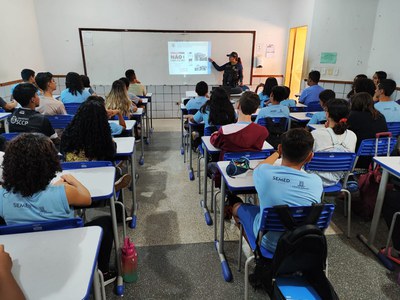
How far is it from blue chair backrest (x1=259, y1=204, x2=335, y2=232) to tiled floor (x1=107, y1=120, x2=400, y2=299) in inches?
26.8

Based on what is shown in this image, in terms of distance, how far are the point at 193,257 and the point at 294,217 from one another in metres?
1.11

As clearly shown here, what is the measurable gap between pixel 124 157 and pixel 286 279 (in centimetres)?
161

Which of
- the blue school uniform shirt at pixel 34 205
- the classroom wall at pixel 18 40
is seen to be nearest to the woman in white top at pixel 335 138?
the blue school uniform shirt at pixel 34 205

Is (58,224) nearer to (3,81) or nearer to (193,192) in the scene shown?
(193,192)

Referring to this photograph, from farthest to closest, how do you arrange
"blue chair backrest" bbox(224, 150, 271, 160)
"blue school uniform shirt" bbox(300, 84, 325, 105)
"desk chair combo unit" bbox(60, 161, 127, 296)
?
1. "blue school uniform shirt" bbox(300, 84, 325, 105)
2. "blue chair backrest" bbox(224, 150, 271, 160)
3. "desk chair combo unit" bbox(60, 161, 127, 296)

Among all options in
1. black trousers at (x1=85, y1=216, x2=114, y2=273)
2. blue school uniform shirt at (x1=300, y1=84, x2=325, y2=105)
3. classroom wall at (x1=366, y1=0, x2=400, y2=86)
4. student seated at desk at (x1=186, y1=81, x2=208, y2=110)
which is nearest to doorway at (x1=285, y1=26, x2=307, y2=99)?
classroom wall at (x1=366, y1=0, x2=400, y2=86)

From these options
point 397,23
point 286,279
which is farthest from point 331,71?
point 286,279

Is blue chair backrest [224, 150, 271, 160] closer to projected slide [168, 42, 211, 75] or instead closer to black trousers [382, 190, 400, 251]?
black trousers [382, 190, 400, 251]

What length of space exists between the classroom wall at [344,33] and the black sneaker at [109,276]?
5.53 metres

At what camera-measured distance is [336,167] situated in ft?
7.50

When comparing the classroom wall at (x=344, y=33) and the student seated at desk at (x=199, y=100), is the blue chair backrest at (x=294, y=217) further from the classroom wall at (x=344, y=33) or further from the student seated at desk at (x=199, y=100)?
the classroom wall at (x=344, y=33)

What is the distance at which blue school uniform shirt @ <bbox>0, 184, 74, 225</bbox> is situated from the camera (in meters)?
1.33

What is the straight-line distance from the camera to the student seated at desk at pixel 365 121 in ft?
8.91

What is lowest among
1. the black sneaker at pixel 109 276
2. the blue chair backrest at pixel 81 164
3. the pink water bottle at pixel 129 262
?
the black sneaker at pixel 109 276
